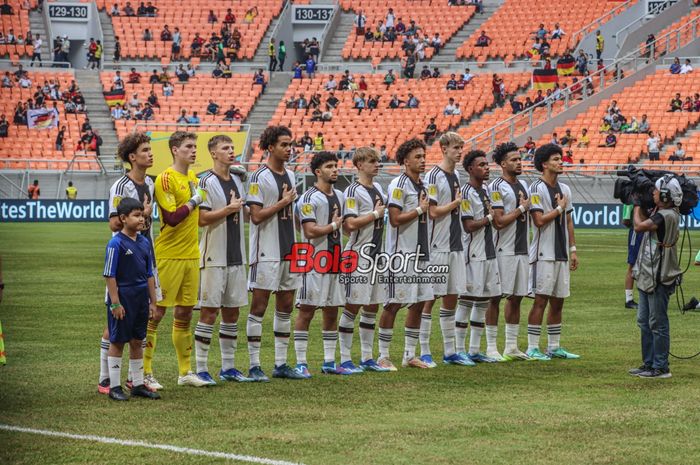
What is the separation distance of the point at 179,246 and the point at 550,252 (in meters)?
4.34

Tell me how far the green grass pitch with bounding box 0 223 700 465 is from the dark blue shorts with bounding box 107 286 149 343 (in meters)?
0.57

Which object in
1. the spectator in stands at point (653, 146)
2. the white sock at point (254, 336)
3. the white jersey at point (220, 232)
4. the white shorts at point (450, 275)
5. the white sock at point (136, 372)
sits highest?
the spectator in stands at point (653, 146)

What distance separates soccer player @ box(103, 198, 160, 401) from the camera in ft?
32.3

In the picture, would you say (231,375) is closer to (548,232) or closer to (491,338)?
(491,338)

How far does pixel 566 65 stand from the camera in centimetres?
4812

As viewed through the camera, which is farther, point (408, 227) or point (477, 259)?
point (477, 259)

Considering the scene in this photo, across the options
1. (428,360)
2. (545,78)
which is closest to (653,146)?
(545,78)

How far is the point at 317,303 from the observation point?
11.4 meters

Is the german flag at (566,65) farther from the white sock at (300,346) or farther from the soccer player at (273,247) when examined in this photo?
the white sock at (300,346)

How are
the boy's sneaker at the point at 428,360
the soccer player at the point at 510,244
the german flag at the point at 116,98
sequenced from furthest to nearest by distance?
1. the german flag at the point at 116,98
2. the soccer player at the point at 510,244
3. the boy's sneaker at the point at 428,360

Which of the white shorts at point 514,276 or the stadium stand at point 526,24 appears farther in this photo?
the stadium stand at point 526,24

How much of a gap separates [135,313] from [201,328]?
1096 mm

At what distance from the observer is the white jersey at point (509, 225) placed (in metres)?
12.7

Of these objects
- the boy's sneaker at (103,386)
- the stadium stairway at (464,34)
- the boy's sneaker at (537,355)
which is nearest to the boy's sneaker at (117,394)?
the boy's sneaker at (103,386)
